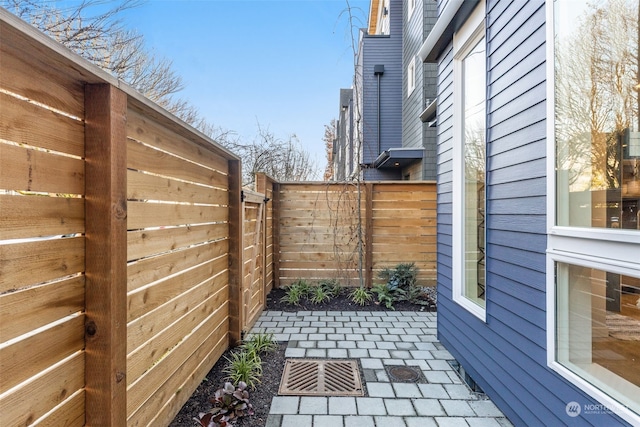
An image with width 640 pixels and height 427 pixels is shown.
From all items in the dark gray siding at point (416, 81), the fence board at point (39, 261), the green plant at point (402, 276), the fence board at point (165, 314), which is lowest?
the green plant at point (402, 276)

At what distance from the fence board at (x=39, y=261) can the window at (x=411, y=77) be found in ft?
24.8

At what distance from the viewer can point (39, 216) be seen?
1.04 m

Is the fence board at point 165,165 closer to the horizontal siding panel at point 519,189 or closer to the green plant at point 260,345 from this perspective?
the green plant at point 260,345

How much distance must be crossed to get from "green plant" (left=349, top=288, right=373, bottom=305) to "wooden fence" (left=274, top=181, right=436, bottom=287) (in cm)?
39

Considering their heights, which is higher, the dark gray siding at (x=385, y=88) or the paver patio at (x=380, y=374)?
the dark gray siding at (x=385, y=88)

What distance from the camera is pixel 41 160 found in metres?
1.05

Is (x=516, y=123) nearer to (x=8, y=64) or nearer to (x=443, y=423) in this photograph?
(x=443, y=423)

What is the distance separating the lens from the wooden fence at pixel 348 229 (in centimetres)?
504

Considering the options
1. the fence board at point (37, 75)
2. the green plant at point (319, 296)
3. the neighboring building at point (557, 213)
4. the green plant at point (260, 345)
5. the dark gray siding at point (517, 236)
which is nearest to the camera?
the fence board at point (37, 75)

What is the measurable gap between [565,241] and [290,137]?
7.07 meters

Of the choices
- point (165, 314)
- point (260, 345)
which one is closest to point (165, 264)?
point (165, 314)

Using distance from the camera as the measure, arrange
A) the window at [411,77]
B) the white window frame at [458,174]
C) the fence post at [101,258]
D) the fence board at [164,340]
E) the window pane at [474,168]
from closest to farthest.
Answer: the fence post at [101,258] → the fence board at [164,340] → the window pane at [474,168] → the white window frame at [458,174] → the window at [411,77]

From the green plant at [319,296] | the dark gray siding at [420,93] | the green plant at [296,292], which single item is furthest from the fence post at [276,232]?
the dark gray siding at [420,93]

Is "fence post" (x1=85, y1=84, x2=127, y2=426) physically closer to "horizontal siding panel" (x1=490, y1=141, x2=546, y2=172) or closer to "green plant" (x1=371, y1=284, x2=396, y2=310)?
"horizontal siding panel" (x1=490, y1=141, x2=546, y2=172)
